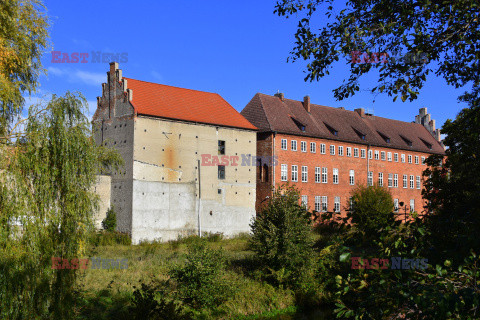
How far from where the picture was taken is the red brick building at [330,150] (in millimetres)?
38875

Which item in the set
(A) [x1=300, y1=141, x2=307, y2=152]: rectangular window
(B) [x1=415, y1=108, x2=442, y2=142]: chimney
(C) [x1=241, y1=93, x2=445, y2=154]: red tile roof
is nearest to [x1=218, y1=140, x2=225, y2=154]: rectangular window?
(C) [x1=241, y1=93, x2=445, y2=154]: red tile roof

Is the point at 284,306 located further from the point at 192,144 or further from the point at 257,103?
the point at 257,103

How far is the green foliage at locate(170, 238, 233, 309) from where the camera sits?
16938 millimetres

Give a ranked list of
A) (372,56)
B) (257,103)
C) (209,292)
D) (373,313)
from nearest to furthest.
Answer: (373,313)
(372,56)
(209,292)
(257,103)

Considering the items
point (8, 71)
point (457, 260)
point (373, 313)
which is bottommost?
point (373, 313)

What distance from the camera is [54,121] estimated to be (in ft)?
34.1

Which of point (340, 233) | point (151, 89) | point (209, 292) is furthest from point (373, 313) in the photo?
point (151, 89)

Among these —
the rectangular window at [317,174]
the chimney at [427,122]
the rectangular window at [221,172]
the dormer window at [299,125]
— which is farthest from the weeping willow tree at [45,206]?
the chimney at [427,122]

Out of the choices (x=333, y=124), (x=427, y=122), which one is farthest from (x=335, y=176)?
(x=427, y=122)

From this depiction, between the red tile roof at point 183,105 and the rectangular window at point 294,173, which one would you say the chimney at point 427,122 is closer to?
the rectangular window at point 294,173

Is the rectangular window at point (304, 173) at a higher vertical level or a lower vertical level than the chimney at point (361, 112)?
lower

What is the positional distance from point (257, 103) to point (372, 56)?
116ft

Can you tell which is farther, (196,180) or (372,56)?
(196,180)

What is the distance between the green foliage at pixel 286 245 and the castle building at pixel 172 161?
13.5 m
